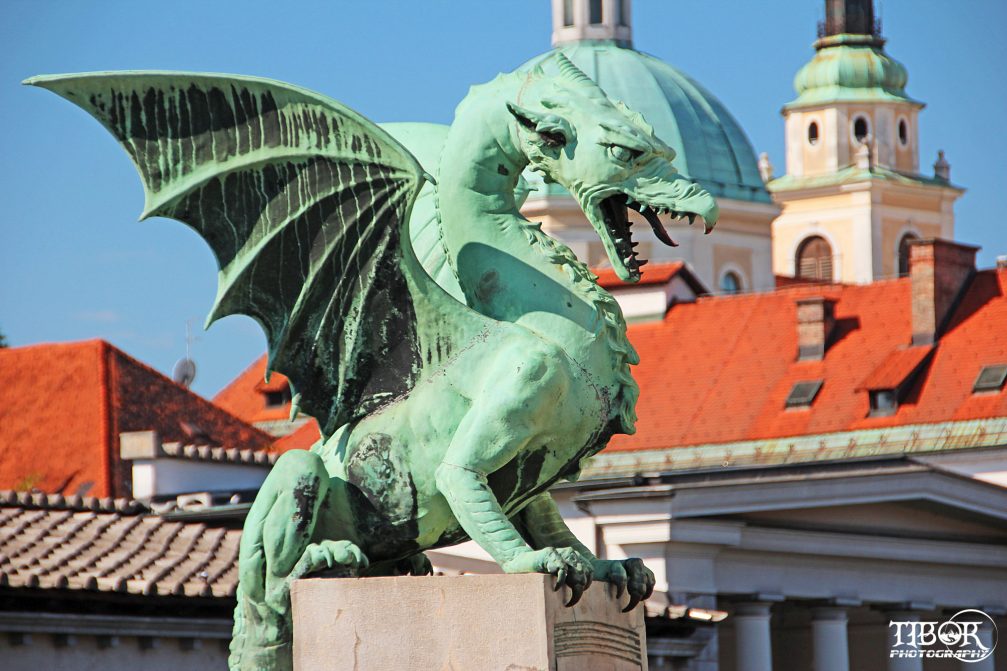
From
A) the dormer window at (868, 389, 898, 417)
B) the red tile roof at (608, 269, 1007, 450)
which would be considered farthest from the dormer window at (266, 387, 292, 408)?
the dormer window at (868, 389, 898, 417)

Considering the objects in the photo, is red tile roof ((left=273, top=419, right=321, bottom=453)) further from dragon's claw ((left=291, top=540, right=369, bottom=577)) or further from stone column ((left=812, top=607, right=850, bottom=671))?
dragon's claw ((left=291, top=540, right=369, bottom=577))

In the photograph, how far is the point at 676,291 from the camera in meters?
61.3

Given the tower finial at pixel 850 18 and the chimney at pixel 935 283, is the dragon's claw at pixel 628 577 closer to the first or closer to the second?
the chimney at pixel 935 283

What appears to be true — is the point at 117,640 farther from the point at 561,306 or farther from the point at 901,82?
the point at 901,82

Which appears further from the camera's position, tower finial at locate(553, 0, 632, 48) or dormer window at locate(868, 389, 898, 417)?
tower finial at locate(553, 0, 632, 48)

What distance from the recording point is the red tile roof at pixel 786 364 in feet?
176

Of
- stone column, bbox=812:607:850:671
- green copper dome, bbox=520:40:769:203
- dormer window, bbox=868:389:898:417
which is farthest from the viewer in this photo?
green copper dome, bbox=520:40:769:203

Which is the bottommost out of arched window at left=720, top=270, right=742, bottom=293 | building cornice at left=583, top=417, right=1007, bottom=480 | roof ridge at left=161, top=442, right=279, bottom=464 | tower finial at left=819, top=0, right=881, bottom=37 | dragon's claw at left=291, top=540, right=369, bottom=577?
dragon's claw at left=291, top=540, right=369, bottom=577

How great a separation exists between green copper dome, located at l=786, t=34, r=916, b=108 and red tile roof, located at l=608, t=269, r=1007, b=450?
154 ft

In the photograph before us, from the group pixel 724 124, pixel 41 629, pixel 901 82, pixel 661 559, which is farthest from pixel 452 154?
pixel 901 82

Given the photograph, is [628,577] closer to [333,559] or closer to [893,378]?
[333,559]

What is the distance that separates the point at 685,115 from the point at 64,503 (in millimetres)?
47495

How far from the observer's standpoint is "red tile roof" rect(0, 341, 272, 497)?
127ft

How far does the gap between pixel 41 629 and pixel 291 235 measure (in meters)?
12.2
